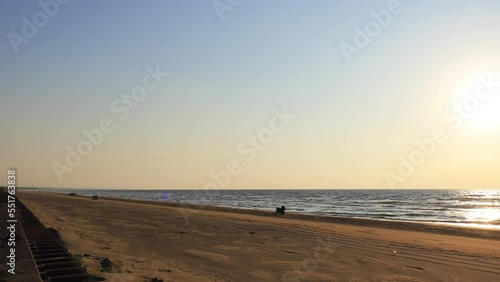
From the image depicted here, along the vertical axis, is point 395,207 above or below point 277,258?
above

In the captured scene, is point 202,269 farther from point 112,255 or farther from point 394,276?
point 394,276

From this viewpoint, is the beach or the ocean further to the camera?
the ocean

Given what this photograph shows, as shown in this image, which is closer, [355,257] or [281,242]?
[355,257]

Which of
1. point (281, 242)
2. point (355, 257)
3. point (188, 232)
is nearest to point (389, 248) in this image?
point (355, 257)

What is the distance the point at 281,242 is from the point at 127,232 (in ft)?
24.4

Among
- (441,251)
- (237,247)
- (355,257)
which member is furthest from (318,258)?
(441,251)

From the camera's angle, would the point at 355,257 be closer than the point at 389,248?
Yes

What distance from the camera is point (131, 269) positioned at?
862 centimetres

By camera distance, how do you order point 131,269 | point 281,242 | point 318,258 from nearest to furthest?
point 131,269 → point 318,258 → point 281,242

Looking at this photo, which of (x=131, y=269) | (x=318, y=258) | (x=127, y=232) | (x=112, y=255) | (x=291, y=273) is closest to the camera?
(x=131, y=269)

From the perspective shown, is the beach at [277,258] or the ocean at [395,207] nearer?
the beach at [277,258]

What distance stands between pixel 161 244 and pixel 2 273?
838cm

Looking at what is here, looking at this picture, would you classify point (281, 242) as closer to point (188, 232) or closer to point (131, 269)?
point (188, 232)

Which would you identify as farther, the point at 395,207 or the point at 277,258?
the point at 395,207
